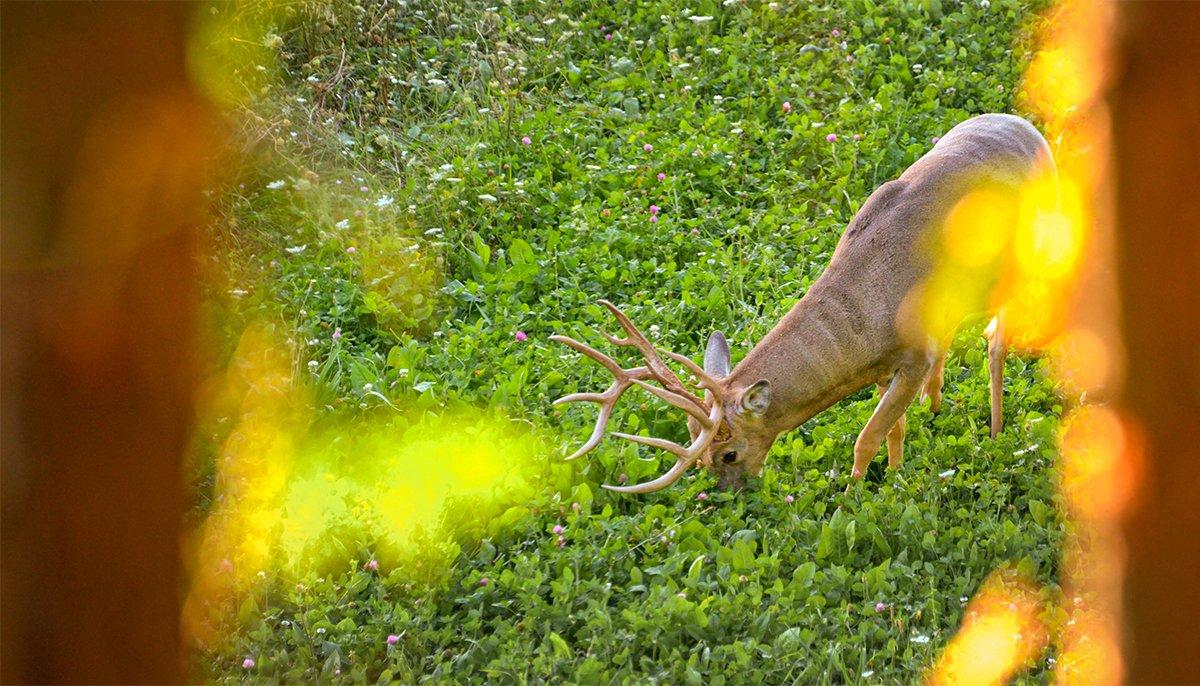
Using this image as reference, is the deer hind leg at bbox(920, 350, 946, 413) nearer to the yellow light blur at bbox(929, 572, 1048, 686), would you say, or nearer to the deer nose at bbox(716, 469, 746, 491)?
the deer nose at bbox(716, 469, 746, 491)

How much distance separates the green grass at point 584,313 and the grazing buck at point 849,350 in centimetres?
24

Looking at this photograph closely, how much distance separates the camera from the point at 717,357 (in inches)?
250

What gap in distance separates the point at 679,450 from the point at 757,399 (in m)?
0.47

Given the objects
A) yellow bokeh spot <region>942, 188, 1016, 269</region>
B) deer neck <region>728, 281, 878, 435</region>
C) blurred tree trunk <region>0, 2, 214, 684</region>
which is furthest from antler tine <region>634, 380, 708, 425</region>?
blurred tree trunk <region>0, 2, 214, 684</region>

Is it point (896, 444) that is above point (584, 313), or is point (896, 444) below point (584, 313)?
below

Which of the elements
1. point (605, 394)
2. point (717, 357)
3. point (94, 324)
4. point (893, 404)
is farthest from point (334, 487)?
point (94, 324)

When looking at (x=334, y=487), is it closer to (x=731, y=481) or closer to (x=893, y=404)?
(x=731, y=481)

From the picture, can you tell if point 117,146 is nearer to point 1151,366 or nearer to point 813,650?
point 1151,366

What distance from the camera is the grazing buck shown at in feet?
19.6

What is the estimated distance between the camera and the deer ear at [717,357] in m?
6.29

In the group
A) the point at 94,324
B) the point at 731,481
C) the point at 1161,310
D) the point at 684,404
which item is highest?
the point at 94,324

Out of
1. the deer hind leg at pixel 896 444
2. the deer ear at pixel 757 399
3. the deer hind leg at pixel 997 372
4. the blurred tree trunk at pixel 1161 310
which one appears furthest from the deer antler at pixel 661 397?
the blurred tree trunk at pixel 1161 310

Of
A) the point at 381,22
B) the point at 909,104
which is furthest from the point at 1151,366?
the point at 381,22

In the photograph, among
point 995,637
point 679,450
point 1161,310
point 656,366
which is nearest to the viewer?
point 1161,310
